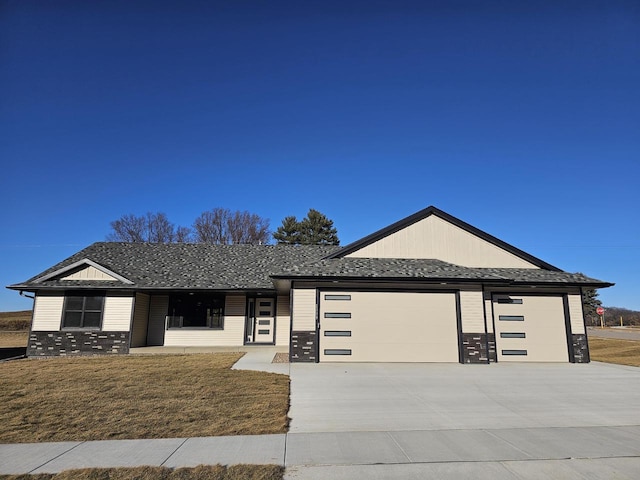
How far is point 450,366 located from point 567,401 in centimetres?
485

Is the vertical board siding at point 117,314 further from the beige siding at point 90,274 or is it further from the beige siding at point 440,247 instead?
the beige siding at point 440,247

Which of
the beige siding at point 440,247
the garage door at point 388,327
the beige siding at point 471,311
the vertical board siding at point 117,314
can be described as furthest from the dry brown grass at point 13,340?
the beige siding at point 471,311

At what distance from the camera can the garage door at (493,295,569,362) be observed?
1450 centimetres

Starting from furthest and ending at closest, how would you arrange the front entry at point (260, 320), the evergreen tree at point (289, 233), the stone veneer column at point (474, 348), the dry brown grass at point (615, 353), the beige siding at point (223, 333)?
the evergreen tree at point (289, 233), the front entry at point (260, 320), the beige siding at point (223, 333), the dry brown grass at point (615, 353), the stone veneer column at point (474, 348)

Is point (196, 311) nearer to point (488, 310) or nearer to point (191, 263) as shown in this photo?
point (191, 263)

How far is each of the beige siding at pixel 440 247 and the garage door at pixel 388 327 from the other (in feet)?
7.69

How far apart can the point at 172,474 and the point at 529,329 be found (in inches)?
566

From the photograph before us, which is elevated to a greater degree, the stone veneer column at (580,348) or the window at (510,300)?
the window at (510,300)

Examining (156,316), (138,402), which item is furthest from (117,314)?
(138,402)

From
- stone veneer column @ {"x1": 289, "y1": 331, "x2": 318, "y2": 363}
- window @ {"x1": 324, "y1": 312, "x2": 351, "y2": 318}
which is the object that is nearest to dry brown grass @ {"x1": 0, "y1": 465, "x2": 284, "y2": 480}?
stone veneer column @ {"x1": 289, "y1": 331, "x2": 318, "y2": 363}

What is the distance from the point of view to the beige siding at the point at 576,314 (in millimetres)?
14703

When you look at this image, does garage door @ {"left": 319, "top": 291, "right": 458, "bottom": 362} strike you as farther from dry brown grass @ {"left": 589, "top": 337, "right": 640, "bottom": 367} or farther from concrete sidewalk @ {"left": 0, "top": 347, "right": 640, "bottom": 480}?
dry brown grass @ {"left": 589, "top": 337, "right": 640, "bottom": 367}

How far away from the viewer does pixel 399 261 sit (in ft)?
50.9

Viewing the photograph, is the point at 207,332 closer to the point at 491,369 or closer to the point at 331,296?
the point at 331,296
